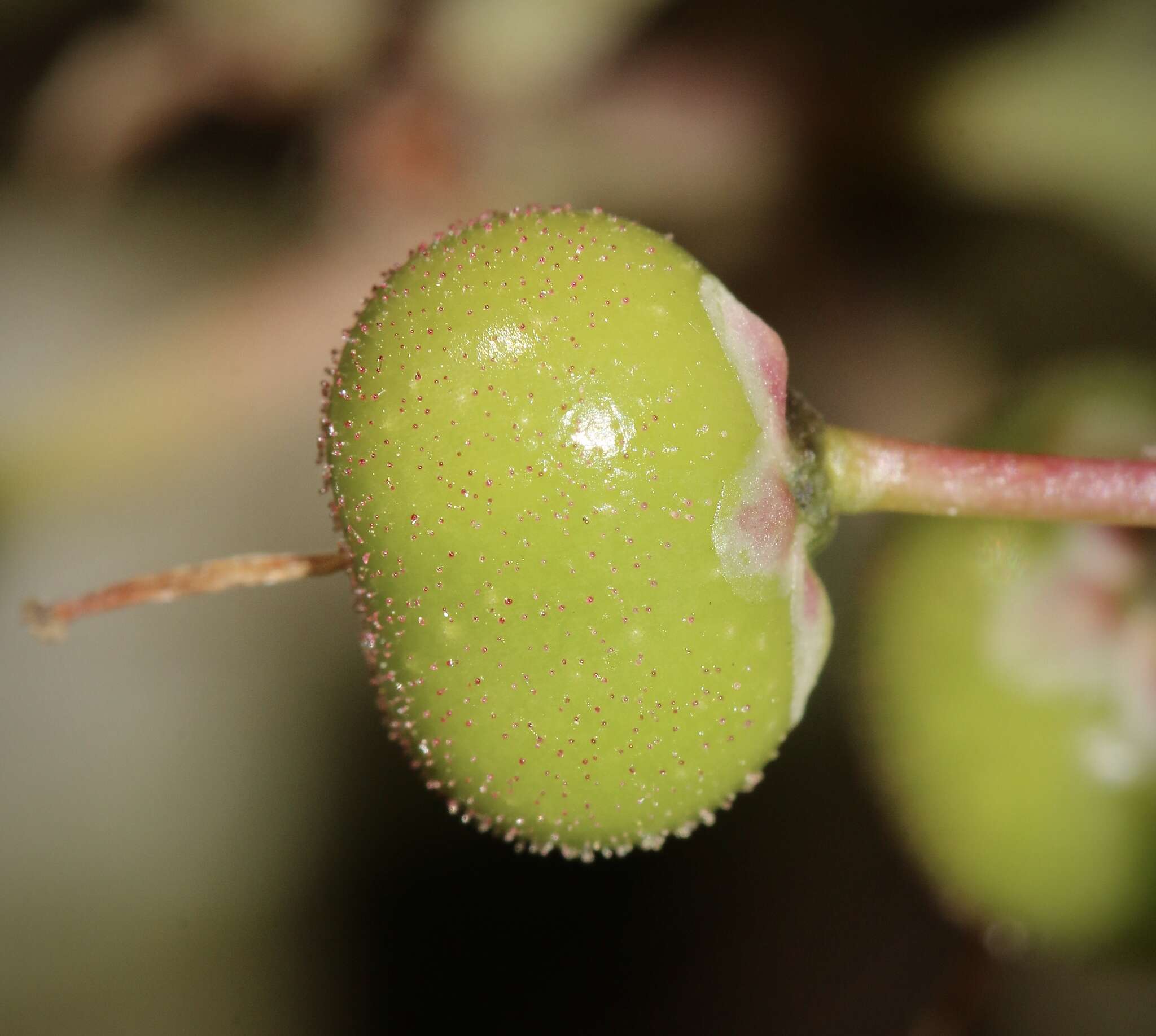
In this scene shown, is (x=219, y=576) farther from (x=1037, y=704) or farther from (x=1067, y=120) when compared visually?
(x=1067, y=120)

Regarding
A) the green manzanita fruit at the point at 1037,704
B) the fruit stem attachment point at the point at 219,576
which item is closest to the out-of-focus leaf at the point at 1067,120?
the green manzanita fruit at the point at 1037,704

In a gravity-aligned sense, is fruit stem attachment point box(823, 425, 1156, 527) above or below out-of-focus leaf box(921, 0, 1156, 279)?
below

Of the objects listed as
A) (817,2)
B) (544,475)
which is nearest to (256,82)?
(817,2)

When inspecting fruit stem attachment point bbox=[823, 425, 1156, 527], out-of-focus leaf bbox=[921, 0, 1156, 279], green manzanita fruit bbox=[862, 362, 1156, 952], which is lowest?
green manzanita fruit bbox=[862, 362, 1156, 952]

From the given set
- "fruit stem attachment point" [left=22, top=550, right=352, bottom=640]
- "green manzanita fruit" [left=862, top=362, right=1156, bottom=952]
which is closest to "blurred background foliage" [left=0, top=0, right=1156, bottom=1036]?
"green manzanita fruit" [left=862, top=362, right=1156, bottom=952]

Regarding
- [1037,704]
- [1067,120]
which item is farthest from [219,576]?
[1067,120]

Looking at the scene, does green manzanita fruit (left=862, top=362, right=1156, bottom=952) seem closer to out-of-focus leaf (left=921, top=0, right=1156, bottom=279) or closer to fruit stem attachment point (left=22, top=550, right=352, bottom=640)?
out-of-focus leaf (left=921, top=0, right=1156, bottom=279)

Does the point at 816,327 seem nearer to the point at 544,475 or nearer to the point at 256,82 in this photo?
the point at 256,82
